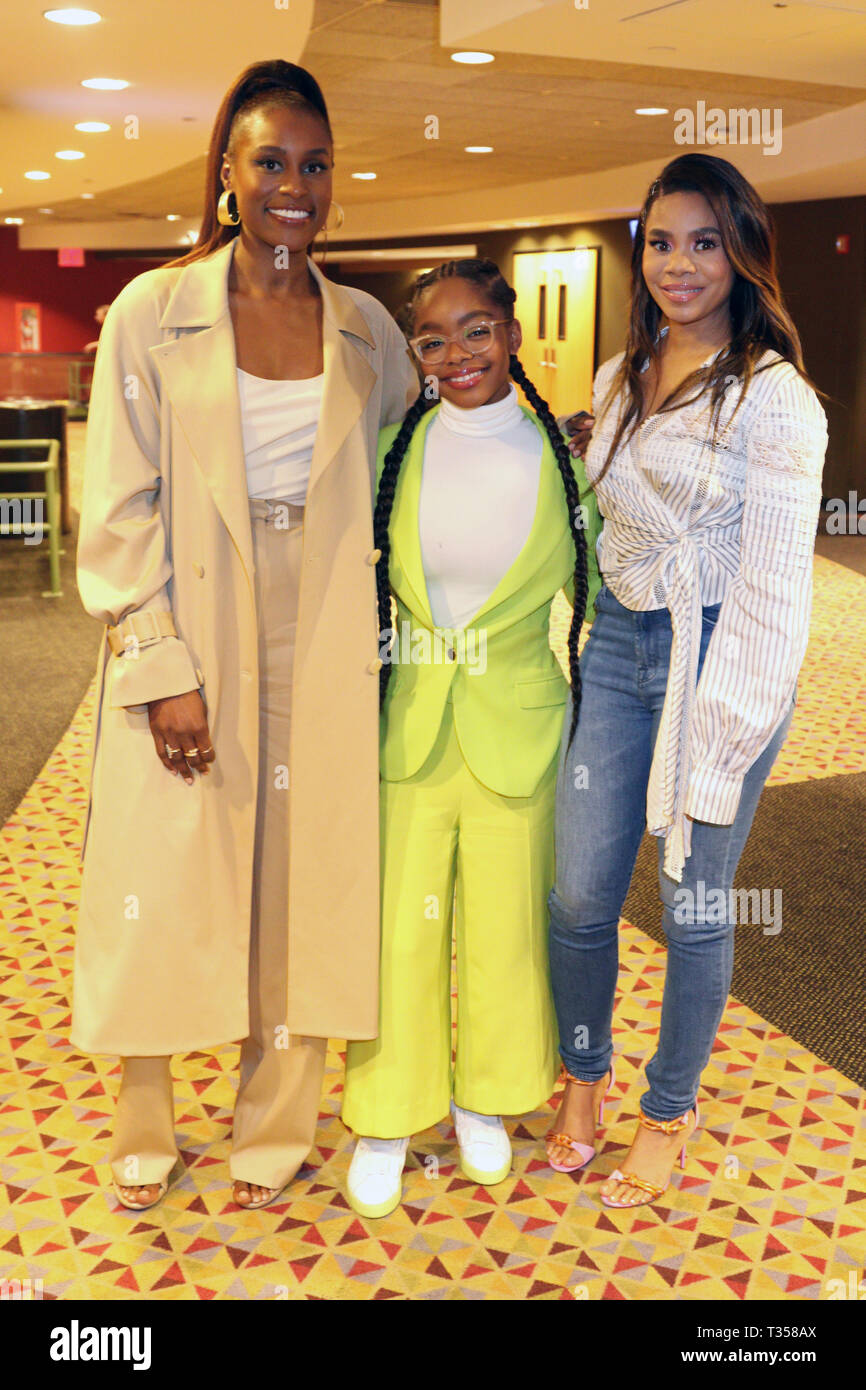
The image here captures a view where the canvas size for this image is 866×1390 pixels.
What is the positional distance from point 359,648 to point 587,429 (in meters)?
0.58

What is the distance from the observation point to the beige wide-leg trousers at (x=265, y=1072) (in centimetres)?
232

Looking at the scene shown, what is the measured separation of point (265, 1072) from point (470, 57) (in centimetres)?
584

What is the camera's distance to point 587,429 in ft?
7.78

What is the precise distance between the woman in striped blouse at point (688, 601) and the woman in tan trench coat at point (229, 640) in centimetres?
39

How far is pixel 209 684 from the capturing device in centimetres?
217

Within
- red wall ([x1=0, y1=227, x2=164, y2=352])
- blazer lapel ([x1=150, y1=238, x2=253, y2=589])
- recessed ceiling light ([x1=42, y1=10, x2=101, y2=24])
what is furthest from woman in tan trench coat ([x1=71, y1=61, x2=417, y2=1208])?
red wall ([x1=0, y1=227, x2=164, y2=352])

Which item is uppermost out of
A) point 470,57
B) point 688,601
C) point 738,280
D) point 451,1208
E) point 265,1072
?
point 470,57

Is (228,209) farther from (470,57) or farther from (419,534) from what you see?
(470,57)

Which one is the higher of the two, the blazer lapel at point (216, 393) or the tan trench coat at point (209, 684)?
the blazer lapel at point (216, 393)

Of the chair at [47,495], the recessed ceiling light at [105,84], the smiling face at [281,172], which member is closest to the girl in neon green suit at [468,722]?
the smiling face at [281,172]

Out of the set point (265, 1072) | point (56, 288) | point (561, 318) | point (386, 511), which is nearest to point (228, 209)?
point (386, 511)

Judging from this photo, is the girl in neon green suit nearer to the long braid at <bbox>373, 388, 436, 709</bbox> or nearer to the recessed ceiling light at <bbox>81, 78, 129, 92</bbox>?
the long braid at <bbox>373, 388, 436, 709</bbox>

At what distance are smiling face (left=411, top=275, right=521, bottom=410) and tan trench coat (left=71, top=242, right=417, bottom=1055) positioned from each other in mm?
146

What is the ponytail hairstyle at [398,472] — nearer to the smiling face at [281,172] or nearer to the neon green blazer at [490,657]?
the neon green blazer at [490,657]
